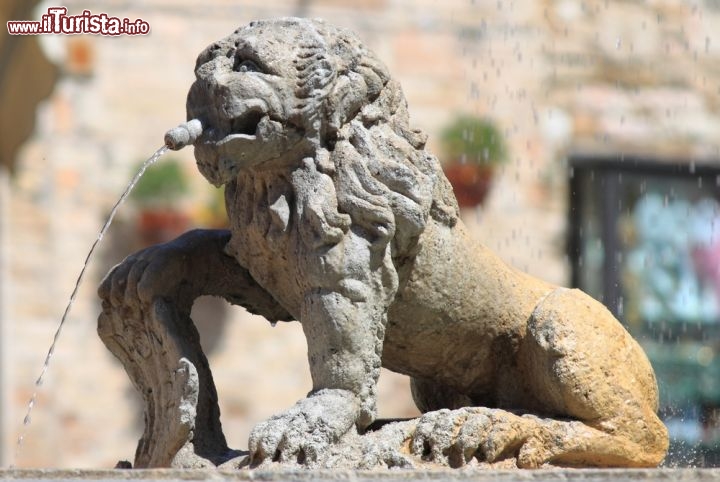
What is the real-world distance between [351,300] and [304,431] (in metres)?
0.31

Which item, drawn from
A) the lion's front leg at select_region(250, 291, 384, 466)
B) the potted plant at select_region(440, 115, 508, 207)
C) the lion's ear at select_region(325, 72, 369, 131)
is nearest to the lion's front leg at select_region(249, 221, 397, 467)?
the lion's front leg at select_region(250, 291, 384, 466)

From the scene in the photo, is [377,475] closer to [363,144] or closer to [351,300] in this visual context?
[351,300]

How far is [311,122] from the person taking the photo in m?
3.98

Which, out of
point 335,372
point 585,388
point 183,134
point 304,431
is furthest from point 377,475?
point 183,134

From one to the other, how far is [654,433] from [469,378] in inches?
17.1

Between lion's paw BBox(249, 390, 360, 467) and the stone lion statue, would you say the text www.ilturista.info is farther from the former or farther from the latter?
lion's paw BBox(249, 390, 360, 467)

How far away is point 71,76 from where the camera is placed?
1087 cm

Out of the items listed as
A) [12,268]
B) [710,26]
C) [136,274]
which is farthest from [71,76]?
[136,274]

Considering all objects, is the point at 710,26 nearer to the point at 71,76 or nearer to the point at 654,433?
the point at 71,76

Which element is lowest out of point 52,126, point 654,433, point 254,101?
point 654,433

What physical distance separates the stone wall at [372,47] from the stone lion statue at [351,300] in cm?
583

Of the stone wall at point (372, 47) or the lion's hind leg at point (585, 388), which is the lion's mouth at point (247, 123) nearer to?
the lion's hind leg at point (585, 388)

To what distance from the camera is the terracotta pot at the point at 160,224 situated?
1052 cm

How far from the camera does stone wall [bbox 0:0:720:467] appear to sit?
10.4 m
